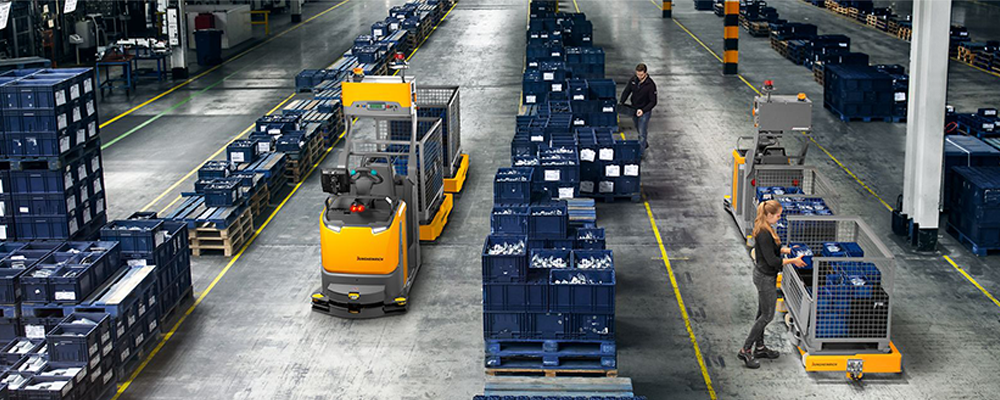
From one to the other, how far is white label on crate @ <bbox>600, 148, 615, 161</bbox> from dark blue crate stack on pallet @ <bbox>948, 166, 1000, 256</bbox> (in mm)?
4678

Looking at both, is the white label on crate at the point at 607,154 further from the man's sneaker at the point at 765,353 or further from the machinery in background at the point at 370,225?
the man's sneaker at the point at 765,353

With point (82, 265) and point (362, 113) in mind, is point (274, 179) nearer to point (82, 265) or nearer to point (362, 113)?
point (362, 113)

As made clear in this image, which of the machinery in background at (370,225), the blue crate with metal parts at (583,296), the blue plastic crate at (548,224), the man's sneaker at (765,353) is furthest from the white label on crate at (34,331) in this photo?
the man's sneaker at (765,353)

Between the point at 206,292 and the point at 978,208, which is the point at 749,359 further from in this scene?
the point at 206,292

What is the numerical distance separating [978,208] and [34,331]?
11.0 m

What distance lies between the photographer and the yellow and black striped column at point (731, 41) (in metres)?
26.2

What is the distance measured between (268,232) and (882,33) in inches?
966

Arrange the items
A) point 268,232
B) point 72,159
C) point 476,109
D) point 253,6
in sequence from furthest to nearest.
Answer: point 253,6, point 476,109, point 268,232, point 72,159

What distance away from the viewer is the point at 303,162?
57.6ft

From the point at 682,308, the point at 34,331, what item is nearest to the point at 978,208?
the point at 682,308

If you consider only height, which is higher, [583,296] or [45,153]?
[45,153]

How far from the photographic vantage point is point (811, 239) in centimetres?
1168

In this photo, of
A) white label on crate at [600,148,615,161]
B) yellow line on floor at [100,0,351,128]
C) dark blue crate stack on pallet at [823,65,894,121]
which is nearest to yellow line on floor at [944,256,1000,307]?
white label on crate at [600,148,615,161]

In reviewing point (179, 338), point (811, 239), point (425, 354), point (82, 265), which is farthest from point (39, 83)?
point (811, 239)
